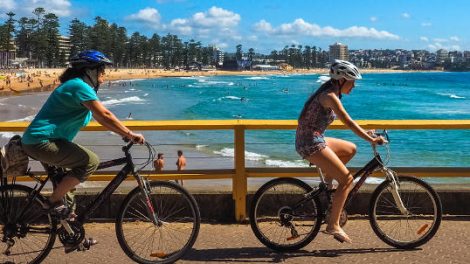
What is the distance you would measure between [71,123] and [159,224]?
1109 millimetres

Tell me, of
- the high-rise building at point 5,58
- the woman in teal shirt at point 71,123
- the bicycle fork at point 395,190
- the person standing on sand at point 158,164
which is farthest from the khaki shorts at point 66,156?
the high-rise building at point 5,58

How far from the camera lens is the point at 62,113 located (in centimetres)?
462

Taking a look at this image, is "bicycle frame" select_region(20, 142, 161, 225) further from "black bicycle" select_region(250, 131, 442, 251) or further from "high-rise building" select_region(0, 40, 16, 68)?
"high-rise building" select_region(0, 40, 16, 68)

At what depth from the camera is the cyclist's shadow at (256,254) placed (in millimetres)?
5199

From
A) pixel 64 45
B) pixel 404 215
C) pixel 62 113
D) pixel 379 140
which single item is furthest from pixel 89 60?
pixel 64 45

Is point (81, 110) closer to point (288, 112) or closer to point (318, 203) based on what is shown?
point (318, 203)

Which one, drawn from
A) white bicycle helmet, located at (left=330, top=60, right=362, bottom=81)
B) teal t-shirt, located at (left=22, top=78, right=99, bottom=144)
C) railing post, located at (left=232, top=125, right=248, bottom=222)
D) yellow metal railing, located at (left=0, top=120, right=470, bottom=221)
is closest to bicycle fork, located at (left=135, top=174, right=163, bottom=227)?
teal t-shirt, located at (left=22, top=78, right=99, bottom=144)

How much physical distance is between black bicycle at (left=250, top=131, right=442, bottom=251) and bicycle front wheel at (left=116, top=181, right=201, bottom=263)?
27.9 inches

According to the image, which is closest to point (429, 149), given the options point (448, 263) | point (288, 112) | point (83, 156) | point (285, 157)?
point (285, 157)

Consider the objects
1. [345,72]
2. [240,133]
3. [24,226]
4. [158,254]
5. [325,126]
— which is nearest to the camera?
[24,226]

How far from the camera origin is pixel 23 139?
4617 millimetres

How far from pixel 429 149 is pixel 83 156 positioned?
19919 mm

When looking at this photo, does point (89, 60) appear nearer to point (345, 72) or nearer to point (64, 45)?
point (345, 72)

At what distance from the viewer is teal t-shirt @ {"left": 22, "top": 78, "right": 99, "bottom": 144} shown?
14.9 feet
